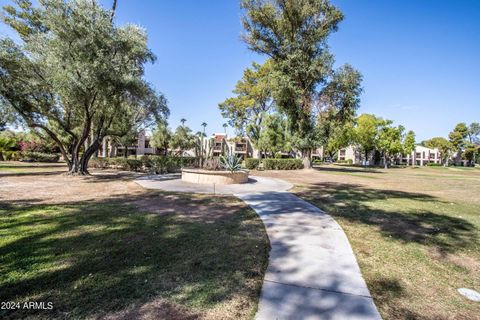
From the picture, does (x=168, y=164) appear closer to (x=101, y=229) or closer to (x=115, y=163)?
(x=115, y=163)

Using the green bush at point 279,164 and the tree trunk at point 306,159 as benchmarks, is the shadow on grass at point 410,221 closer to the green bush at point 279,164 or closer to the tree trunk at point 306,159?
the green bush at point 279,164

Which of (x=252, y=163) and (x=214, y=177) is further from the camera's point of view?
(x=252, y=163)

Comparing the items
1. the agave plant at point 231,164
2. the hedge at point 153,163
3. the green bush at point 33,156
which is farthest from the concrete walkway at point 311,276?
the green bush at point 33,156

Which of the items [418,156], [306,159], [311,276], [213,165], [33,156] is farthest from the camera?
[418,156]

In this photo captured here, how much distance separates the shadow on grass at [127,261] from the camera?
2.45m

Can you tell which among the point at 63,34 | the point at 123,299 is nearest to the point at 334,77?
the point at 63,34

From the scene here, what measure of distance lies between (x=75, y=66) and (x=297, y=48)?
17641 millimetres

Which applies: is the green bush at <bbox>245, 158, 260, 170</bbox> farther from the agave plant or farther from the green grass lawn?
the green grass lawn

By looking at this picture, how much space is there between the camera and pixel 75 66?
11211 mm

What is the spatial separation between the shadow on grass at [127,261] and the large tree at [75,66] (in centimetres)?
771

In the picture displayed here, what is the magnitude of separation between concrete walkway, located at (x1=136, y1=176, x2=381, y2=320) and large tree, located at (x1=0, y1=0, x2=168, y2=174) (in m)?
11.0

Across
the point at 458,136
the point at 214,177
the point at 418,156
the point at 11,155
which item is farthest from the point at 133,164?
the point at 418,156

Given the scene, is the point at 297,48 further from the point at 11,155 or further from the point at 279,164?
the point at 11,155

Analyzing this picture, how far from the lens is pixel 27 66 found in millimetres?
12375
